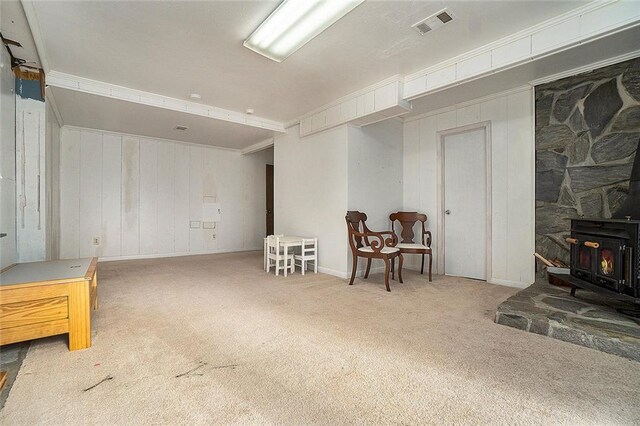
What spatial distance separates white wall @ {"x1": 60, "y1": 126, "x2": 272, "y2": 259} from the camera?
5.10 metres

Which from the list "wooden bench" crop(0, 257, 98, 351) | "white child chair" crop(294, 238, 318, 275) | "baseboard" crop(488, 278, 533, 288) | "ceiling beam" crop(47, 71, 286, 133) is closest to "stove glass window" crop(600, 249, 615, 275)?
"baseboard" crop(488, 278, 533, 288)

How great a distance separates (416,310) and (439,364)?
3.13ft

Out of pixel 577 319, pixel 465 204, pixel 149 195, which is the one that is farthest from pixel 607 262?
pixel 149 195

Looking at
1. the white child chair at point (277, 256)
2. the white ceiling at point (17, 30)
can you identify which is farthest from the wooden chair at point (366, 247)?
the white ceiling at point (17, 30)

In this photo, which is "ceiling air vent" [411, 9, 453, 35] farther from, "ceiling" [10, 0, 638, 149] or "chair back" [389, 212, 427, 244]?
"chair back" [389, 212, 427, 244]

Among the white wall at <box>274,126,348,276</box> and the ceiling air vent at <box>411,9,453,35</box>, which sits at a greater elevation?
the ceiling air vent at <box>411,9,453,35</box>

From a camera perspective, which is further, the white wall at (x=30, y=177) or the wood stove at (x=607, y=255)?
the white wall at (x=30, y=177)

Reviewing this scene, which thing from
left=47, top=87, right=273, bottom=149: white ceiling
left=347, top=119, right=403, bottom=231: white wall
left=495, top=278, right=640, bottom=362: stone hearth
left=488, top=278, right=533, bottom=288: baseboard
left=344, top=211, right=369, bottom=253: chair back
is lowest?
left=488, top=278, right=533, bottom=288: baseboard

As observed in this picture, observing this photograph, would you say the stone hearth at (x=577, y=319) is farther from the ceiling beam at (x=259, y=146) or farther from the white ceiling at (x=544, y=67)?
the ceiling beam at (x=259, y=146)

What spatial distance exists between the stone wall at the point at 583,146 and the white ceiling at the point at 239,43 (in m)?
1.16

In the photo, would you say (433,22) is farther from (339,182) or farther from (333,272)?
(333,272)

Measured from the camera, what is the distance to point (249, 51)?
2.77m

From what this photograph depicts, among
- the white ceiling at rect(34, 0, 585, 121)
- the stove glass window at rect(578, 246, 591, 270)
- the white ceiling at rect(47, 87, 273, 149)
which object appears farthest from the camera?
the white ceiling at rect(47, 87, 273, 149)

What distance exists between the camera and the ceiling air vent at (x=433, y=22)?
2268 mm
